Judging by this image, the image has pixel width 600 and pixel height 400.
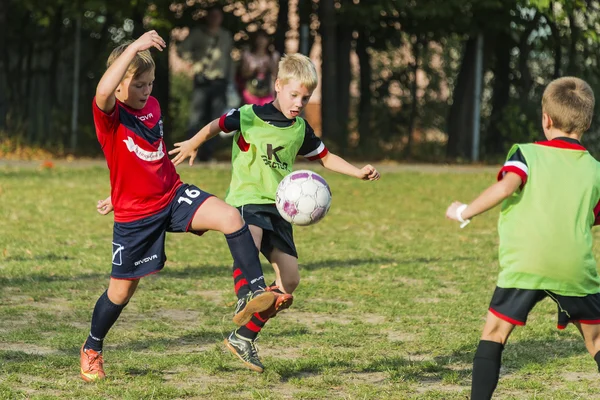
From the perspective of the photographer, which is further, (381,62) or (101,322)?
(381,62)

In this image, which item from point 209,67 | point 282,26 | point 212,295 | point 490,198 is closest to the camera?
point 490,198

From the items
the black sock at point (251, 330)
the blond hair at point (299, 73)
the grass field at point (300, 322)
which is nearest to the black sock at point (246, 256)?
the black sock at point (251, 330)

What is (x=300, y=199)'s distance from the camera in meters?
5.67

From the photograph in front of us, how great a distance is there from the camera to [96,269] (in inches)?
344

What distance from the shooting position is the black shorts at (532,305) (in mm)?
4629

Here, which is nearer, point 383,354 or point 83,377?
point 83,377

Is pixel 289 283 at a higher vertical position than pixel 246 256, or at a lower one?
lower

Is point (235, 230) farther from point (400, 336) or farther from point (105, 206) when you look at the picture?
point (400, 336)

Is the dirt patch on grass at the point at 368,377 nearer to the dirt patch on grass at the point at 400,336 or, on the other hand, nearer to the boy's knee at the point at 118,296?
the dirt patch on grass at the point at 400,336

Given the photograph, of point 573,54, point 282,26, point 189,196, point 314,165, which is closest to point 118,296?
point 189,196

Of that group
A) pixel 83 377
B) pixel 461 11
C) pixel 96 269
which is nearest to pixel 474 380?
pixel 83 377

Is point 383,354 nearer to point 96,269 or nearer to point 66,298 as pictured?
point 66,298

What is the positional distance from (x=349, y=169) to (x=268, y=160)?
0.45m

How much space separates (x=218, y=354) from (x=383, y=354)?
91cm
